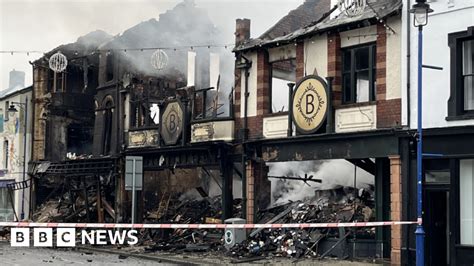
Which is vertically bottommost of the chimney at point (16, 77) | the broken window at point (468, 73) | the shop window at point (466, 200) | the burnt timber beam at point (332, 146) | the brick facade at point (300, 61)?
the shop window at point (466, 200)

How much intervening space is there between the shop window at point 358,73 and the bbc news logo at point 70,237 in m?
10.3

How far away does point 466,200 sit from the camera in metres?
16.7

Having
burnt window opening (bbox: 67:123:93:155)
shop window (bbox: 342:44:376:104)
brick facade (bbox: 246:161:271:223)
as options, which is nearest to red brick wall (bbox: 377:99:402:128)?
shop window (bbox: 342:44:376:104)

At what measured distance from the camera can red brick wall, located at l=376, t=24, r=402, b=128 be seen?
18469mm

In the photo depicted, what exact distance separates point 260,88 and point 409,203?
279 inches

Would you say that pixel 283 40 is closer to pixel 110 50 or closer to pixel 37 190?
pixel 110 50

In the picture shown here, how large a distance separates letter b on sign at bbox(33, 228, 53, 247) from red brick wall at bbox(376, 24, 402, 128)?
14131 millimetres

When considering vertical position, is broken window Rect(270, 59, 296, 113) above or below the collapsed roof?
below

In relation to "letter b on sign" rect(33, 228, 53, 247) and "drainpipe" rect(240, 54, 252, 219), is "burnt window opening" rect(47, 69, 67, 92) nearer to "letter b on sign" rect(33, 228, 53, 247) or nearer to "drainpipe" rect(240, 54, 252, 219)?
"letter b on sign" rect(33, 228, 53, 247)

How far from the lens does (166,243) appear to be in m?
24.3

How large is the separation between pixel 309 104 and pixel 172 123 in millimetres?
7093

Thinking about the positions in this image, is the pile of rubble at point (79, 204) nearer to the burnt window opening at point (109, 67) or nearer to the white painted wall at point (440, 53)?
the burnt window opening at point (109, 67)

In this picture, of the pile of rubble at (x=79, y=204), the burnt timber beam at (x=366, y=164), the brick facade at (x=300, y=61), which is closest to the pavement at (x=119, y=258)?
the burnt timber beam at (x=366, y=164)

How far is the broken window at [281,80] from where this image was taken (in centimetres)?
2391
